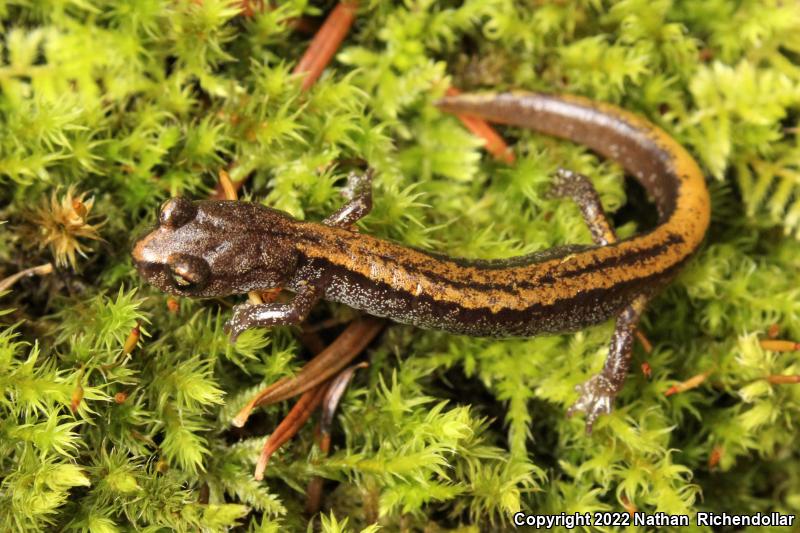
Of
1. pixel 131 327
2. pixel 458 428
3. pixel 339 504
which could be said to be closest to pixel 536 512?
pixel 458 428

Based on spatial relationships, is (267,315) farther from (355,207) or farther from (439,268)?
(439,268)

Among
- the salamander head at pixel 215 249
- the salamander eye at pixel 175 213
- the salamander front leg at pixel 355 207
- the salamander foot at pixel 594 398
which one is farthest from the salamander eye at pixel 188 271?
the salamander foot at pixel 594 398

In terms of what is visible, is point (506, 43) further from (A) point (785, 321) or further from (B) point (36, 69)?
(B) point (36, 69)

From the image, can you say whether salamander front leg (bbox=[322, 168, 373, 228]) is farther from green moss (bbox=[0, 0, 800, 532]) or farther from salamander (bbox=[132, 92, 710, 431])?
green moss (bbox=[0, 0, 800, 532])

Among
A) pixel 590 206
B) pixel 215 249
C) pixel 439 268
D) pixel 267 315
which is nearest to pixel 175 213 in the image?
pixel 215 249

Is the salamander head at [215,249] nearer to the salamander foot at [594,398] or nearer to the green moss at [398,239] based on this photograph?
the green moss at [398,239]

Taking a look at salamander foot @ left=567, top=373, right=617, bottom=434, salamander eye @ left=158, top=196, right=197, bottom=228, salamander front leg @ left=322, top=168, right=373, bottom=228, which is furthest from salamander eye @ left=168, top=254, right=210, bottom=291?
salamander foot @ left=567, top=373, right=617, bottom=434

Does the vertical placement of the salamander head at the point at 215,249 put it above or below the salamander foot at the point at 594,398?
above
